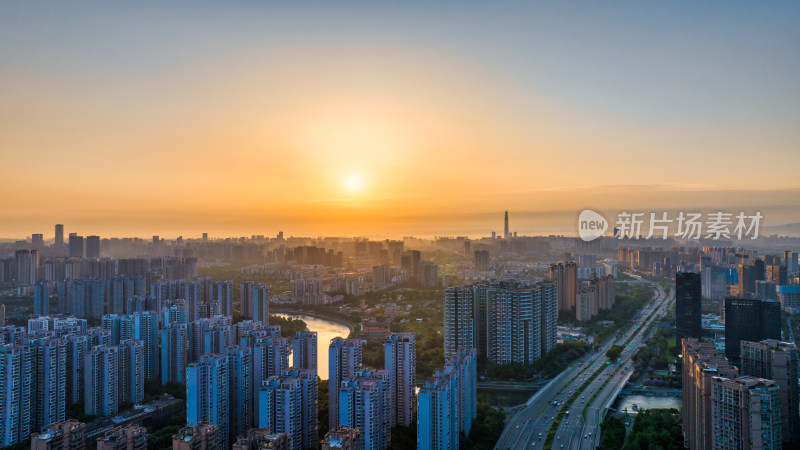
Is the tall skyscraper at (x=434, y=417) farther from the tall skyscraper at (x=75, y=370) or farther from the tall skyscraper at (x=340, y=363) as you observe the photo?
the tall skyscraper at (x=75, y=370)

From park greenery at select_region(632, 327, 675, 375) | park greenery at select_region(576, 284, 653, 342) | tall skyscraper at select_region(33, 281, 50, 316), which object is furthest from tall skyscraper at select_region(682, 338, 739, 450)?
tall skyscraper at select_region(33, 281, 50, 316)

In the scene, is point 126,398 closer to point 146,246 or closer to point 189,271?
point 189,271

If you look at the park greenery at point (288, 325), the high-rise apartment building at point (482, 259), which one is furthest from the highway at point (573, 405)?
the high-rise apartment building at point (482, 259)

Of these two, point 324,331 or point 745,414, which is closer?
point 745,414

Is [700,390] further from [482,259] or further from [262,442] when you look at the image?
[482,259]

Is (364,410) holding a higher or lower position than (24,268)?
lower

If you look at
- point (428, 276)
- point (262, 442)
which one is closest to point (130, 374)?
point (262, 442)
